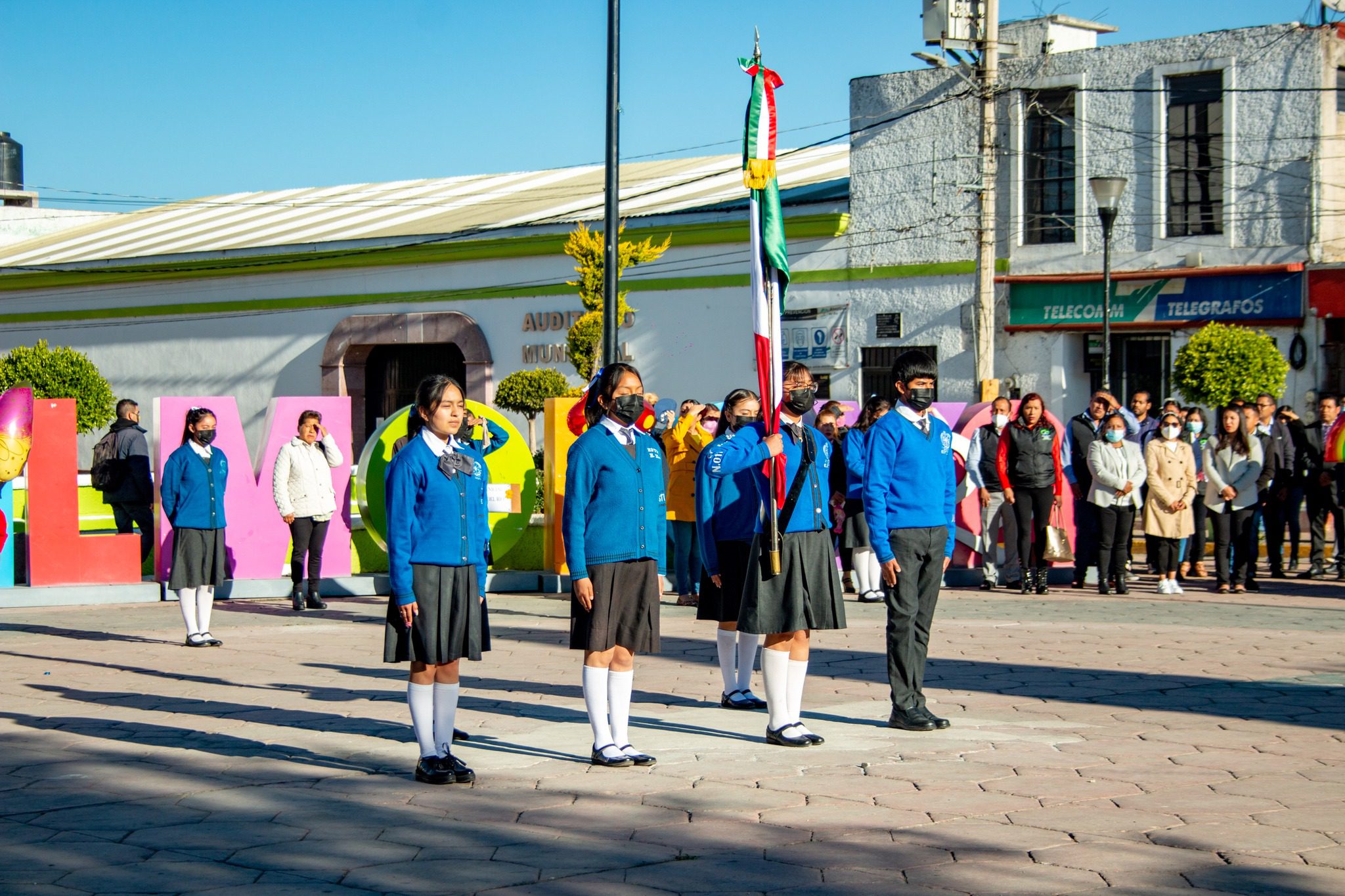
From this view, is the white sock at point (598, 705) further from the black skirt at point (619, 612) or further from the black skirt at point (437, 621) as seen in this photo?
the black skirt at point (437, 621)

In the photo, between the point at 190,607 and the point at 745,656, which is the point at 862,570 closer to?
the point at 745,656

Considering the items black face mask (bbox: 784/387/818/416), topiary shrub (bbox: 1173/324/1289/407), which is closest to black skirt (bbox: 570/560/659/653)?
black face mask (bbox: 784/387/818/416)

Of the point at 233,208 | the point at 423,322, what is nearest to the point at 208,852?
the point at 423,322

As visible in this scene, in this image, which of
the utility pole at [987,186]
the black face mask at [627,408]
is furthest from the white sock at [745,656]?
the utility pole at [987,186]

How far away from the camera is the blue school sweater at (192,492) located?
11.6 meters

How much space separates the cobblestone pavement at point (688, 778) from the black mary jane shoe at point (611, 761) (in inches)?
5.6

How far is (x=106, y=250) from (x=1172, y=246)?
25480mm

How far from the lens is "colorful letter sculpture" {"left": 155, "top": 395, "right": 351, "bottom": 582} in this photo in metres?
15.4

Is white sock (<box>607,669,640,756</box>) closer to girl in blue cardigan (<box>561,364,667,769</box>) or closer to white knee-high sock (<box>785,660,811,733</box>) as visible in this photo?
girl in blue cardigan (<box>561,364,667,769</box>)

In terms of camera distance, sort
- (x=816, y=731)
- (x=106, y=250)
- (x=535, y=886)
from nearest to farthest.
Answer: (x=535, y=886)
(x=816, y=731)
(x=106, y=250)

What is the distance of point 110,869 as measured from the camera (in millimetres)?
5449

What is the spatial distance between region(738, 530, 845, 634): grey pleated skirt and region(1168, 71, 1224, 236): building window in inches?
722

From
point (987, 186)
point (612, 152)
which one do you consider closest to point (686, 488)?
point (612, 152)

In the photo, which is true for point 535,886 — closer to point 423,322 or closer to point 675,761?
point 675,761
